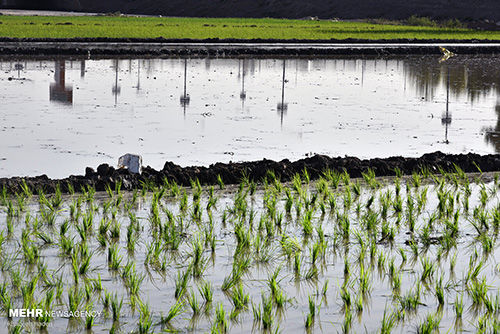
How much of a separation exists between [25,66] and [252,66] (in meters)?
6.57

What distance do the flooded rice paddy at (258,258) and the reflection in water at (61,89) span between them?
9.18 m

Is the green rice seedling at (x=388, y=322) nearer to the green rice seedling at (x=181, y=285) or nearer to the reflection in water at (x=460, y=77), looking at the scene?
the green rice seedling at (x=181, y=285)

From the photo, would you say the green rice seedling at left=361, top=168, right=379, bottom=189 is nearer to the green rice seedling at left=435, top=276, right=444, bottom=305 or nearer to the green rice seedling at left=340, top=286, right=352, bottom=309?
the green rice seedling at left=435, top=276, right=444, bottom=305

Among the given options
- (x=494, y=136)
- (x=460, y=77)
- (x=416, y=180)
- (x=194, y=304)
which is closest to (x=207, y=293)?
(x=194, y=304)

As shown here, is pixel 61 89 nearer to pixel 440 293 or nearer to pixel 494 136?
pixel 494 136

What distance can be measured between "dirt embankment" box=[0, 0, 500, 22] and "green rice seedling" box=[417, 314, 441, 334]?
3060 inches

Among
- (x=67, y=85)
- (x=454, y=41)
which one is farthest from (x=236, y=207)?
(x=454, y=41)

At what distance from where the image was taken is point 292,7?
9919 cm

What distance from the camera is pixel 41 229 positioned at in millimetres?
8430

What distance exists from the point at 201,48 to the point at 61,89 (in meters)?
15.3

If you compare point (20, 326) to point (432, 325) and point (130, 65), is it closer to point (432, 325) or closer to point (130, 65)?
point (432, 325)

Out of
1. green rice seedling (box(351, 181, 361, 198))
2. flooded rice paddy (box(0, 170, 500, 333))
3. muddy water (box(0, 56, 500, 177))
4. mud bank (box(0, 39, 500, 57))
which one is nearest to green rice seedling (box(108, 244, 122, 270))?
flooded rice paddy (box(0, 170, 500, 333))

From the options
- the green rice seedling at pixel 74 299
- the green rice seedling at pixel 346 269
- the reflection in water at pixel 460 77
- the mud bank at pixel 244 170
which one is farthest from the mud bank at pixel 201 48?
the green rice seedling at pixel 74 299

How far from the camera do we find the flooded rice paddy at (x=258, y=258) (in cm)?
622
